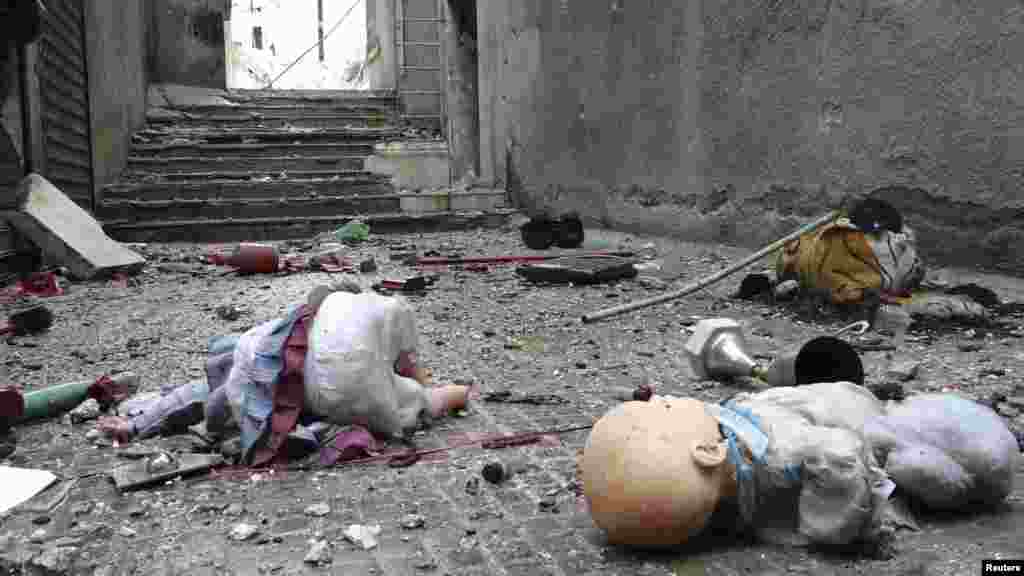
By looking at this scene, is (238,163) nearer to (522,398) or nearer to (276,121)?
(276,121)

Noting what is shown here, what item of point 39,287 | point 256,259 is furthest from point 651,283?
point 39,287

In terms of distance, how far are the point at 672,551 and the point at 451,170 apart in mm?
10184

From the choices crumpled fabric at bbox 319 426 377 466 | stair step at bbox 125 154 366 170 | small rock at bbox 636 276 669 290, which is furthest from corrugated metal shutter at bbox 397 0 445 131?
crumpled fabric at bbox 319 426 377 466

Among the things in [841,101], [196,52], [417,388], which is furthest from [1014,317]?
[196,52]

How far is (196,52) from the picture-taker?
1406 centimetres

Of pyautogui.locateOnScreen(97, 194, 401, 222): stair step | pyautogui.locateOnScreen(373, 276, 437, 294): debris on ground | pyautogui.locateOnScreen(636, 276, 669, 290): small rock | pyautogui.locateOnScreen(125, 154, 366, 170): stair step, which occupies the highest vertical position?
pyautogui.locateOnScreen(125, 154, 366, 170): stair step

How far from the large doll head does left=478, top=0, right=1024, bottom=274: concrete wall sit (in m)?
3.08

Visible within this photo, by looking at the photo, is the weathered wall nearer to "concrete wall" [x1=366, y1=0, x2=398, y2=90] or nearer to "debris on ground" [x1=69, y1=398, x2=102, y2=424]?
"concrete wall" [x1=366, y1=0, x2=398, y2=90]

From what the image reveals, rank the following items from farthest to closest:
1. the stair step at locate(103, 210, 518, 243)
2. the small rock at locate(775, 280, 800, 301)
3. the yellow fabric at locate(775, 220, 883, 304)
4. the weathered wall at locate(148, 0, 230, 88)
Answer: the weathered wall at locate(148, 0, 230, 88), the stair step at locate(103, 210, 518, 243), the small rock at locate(775, 280, 800, 301), the yellow fabric at locate(775, 220, 883, 304)

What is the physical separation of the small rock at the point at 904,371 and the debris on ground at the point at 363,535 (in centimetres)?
198

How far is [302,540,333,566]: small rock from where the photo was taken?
1.71m

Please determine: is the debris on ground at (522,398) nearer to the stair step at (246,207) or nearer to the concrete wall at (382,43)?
the stair step at (246,207)

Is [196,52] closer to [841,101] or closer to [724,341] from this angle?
[841,101]

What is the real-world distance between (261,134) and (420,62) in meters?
3.66
